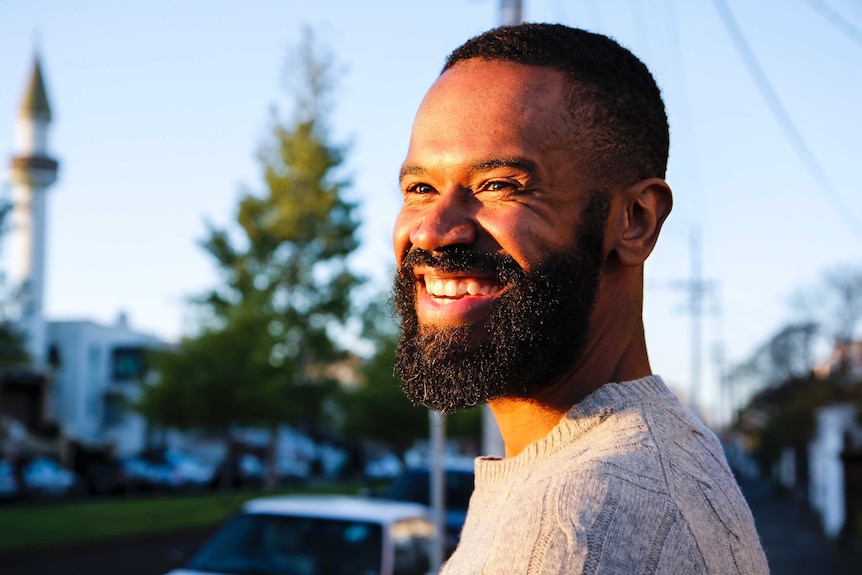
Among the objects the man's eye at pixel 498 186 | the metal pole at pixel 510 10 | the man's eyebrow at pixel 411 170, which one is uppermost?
the metal pole at pixel 510 10

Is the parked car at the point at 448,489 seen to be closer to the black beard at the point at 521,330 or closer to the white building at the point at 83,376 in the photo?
the black beard at the point at 521,330

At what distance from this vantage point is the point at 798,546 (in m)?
23.5

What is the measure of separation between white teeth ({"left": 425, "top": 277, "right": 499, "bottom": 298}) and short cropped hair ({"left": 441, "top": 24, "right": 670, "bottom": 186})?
244mm

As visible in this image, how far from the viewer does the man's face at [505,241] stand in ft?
5.40

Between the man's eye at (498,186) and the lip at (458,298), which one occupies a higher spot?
the man's eye at (498,186)

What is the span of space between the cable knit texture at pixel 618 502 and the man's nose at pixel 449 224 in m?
0.33

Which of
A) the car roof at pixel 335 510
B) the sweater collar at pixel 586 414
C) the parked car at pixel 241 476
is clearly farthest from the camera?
the parked car at pixel 241 476

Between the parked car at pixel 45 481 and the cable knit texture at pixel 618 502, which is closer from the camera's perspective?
the cable knit texture at pixel 618 502

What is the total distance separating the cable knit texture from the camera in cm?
128

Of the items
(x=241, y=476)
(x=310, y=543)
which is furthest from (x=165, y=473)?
(x=310, y=543)

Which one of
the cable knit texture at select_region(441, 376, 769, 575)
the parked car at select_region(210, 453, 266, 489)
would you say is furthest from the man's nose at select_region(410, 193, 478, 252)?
the parked car at select_region(210, 453, 266, 489)

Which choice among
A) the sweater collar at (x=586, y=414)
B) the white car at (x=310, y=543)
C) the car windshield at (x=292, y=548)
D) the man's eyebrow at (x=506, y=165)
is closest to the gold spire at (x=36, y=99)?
the white car at (x=310, y=543)

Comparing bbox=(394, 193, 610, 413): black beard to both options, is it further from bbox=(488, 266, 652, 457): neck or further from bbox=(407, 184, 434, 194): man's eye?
bbox=(407, 184, 434, 194): man's eye

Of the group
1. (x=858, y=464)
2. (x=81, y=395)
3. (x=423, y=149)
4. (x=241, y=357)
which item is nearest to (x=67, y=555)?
(x=241, y=357)
